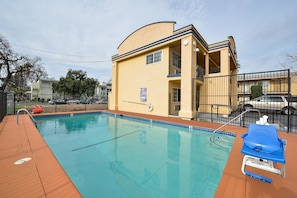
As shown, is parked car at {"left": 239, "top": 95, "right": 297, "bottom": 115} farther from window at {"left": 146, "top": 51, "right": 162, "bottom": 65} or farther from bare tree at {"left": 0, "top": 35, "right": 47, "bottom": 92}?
bare tree at {"left": 0, "top": 35, "right": 47, "bottom": 92}

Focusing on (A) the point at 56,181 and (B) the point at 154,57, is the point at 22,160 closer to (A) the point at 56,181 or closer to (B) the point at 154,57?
(A) the point at 56,181

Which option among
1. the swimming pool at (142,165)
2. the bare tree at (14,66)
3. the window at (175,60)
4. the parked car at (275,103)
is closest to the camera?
the swimming pool at (142,165)

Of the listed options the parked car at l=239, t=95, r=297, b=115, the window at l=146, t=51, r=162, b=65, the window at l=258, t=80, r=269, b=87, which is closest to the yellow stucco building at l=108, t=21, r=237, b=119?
the window at l=146, t=51, r=162, b=65

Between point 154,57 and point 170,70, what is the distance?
198 centimetres

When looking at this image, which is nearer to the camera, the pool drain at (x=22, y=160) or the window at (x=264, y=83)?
the pool drain at (x=22, y=160)

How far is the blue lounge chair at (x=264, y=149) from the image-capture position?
232cm

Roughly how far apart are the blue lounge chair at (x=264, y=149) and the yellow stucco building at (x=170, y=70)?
19.9 ft

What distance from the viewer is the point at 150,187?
278cm

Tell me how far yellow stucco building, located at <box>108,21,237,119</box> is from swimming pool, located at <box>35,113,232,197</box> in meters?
4.39

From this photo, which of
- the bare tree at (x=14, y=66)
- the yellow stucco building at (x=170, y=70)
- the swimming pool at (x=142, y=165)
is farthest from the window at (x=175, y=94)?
the bare tree at (x=14, y=66)

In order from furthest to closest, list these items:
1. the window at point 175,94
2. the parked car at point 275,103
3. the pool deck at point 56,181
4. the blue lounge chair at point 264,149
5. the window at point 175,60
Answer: the window at point 175,60
the window at point 175,94
the parked car at point 275,103
the blue lounge chair at point 264,149
the pool deck at point 56,181

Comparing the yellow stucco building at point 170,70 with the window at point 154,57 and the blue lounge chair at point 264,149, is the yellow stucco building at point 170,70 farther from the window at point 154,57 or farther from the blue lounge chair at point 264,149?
the blue lounge chair at point 264,149

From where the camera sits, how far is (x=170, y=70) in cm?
1081

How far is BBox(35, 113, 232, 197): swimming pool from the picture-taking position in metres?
2.70
